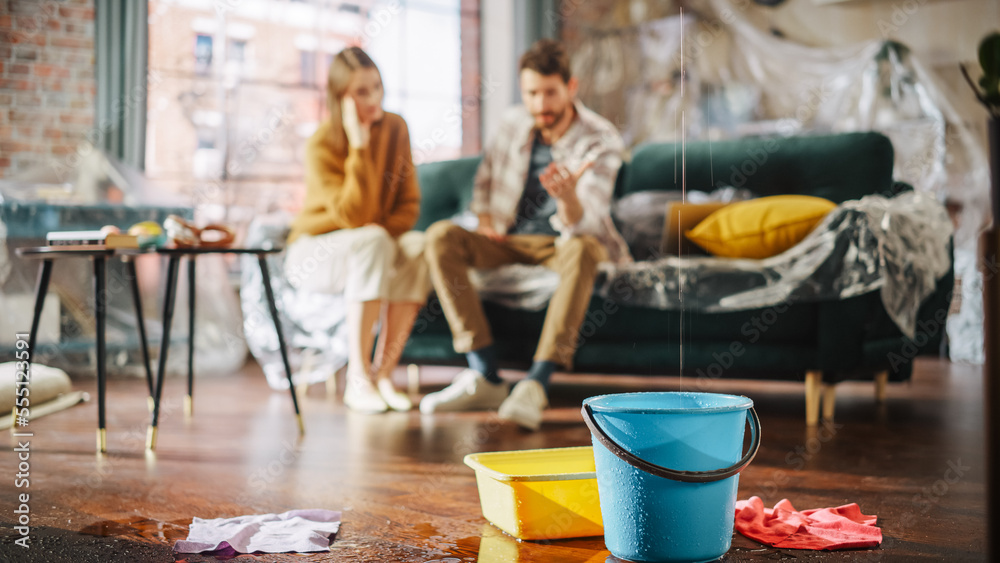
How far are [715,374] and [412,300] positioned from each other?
90 centimetres

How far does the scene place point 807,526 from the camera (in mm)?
1141

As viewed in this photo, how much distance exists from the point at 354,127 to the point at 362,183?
0.16 m

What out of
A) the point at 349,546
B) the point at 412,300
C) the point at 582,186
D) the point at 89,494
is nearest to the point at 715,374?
the point at 582,186

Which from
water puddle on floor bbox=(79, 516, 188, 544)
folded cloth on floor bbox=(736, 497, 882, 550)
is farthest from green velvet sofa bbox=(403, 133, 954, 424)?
water puddle on floor bbox=(79, 516, 188, 544)

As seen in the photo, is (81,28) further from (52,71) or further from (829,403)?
(829,403)

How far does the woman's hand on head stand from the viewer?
2430mm

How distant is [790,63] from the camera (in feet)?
13.6

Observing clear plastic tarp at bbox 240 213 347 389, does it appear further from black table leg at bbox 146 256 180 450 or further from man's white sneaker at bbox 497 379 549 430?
man's white sneaker at bbox 497 379 549 430

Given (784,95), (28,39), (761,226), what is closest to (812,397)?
(761,226)

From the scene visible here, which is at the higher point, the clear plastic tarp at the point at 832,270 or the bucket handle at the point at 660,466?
the clear plastic tarp at the point at 832,270

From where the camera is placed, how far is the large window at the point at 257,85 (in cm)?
384

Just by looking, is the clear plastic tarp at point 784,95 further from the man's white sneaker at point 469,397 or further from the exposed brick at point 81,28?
the exposed brick at point 81,28

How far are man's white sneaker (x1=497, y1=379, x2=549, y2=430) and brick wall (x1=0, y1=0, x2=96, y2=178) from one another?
7.79 ft

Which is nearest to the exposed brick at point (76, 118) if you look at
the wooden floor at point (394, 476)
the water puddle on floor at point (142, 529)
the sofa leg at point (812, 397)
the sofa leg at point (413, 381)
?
the wooden floor at point (394, 476)
